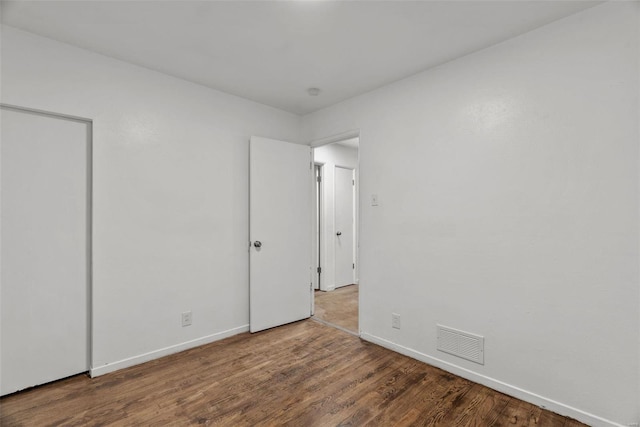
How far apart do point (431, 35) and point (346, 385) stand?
2.54 metres

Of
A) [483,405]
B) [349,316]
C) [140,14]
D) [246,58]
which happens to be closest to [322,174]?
[349,316]

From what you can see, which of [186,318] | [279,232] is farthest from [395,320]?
[186,318]

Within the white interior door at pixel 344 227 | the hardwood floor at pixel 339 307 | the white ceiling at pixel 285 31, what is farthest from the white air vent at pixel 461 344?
the white interior door at pixel 344 227

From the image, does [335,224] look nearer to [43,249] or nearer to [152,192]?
[152,192]

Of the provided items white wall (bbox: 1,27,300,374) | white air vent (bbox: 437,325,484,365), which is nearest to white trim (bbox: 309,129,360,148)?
white wall (bbox: 1,27,300,374)

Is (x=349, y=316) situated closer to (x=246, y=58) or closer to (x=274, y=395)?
(x=274, y=395)

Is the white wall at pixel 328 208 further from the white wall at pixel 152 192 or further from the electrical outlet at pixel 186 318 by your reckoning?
the electrical outlet at pixel 186 318

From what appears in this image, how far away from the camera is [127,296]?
247 centimetres

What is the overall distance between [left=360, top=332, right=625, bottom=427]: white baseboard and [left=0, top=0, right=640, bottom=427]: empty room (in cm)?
1

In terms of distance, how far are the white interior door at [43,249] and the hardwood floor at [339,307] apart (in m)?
2.33

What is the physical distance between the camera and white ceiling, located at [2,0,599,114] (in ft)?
5.93

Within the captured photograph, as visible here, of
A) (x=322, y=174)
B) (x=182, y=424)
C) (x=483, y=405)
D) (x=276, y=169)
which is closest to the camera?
(x=182, y=424)

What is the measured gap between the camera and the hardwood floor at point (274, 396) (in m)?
1.83

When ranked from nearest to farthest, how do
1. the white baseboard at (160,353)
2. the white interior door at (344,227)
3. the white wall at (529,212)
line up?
the white wall at (529,212) < the white baseboard at (160,353) < the white interior door at (344,227)
